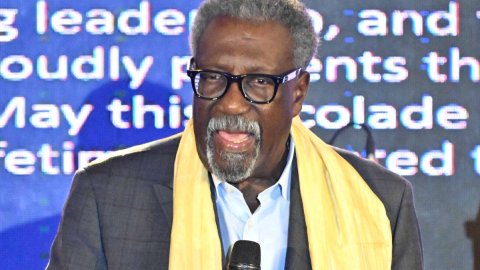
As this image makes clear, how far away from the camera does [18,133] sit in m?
3.51

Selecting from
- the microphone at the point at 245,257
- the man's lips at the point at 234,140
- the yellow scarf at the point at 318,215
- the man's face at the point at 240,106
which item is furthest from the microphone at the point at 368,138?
the microphone at the point at 245,257

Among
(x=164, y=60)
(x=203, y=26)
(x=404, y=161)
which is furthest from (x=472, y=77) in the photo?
(x=203, y=26)

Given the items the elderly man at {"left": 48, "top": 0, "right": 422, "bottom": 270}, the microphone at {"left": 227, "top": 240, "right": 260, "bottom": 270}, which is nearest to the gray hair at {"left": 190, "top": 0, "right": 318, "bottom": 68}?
the elderly man at {"left": 48, "top": 0, "right": 422, "bottom": 270}

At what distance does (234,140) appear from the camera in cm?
186

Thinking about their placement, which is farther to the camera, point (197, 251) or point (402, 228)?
point (402, 228)

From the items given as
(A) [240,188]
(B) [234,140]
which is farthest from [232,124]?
(A) [240,188]

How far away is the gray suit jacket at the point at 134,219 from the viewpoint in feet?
6.19

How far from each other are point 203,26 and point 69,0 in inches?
66.1

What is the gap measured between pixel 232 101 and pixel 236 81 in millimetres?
42

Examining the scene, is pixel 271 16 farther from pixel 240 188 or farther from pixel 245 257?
pixel 245 257

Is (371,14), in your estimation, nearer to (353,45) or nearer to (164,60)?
(353,45)

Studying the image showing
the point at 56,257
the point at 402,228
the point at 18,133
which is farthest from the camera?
the point at 18,133

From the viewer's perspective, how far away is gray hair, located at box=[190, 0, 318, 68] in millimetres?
1939

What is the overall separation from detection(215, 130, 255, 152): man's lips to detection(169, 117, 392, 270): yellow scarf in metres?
0.21
